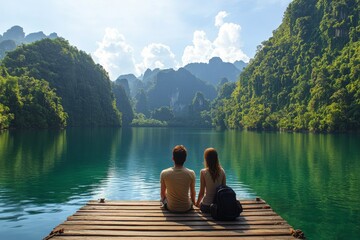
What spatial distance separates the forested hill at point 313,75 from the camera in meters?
119

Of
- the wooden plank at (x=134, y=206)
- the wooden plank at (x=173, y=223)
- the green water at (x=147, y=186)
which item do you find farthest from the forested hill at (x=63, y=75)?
the wooden plank at (x=173, y=223)

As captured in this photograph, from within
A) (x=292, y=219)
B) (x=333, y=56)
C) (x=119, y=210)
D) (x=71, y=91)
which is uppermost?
(x=333, y=56)

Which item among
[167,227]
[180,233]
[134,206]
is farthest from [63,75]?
[180,233]

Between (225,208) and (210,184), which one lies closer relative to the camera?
(225,208)

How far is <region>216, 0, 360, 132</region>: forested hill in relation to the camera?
392 feet

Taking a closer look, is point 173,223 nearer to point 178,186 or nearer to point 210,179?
point 178,186

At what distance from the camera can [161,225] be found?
27.9 feet

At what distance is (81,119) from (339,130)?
401 ft

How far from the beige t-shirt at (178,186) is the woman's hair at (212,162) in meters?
0.50

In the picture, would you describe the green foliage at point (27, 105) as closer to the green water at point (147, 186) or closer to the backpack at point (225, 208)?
the green water at point (147, 186)

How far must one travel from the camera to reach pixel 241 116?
198750mm

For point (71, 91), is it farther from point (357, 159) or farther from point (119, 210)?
point (119, 210)

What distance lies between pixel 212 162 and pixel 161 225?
2144 millimetres

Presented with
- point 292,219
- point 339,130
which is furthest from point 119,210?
point 339,130
